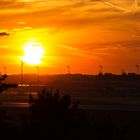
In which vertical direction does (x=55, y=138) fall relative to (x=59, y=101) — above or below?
below

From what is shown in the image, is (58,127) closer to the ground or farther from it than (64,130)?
farther from it

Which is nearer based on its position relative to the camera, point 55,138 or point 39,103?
point 55,138

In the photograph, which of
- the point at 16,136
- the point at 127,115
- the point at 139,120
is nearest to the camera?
the point at 16,136

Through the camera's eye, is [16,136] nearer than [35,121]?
Yes

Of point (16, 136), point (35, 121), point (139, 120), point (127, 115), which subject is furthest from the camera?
point (127, 115)

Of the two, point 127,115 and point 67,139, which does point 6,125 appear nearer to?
point 67,139

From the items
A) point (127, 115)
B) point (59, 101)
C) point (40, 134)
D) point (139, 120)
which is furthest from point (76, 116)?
point (127, 115)

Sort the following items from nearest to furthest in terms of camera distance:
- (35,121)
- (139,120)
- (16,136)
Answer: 1. (16,136)
2. (35,121)
3. (139,120)

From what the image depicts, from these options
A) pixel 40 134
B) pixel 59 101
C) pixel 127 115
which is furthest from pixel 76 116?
pixel 127 115

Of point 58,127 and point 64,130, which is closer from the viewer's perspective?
point 58,127

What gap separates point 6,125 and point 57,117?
211 cm

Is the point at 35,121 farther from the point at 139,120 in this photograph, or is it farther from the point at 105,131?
the point at 139,120

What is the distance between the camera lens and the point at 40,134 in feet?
61.0

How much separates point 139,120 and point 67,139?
5449 cm
